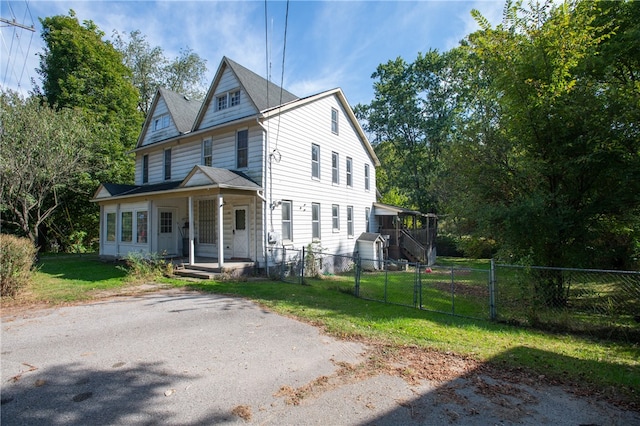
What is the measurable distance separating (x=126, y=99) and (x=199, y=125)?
42.9 ft

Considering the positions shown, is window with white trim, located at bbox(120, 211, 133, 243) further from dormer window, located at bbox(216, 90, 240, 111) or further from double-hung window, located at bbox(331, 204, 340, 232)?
double-hung window, located at bbox(331, 204, 340, 232)

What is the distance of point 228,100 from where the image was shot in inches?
571

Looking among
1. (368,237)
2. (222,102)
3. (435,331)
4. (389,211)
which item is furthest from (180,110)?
(435,331)

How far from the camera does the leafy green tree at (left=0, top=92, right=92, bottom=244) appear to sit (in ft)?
45.3

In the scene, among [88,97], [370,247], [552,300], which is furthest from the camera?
[88,97]

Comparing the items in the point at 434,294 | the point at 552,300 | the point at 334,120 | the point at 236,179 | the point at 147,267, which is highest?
the point at 334,120

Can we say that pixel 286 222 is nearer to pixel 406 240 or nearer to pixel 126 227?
pixel 126 227

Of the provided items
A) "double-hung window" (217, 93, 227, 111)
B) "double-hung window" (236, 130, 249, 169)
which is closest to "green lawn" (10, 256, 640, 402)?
"double-hung window" (236, 130, 249, 169)

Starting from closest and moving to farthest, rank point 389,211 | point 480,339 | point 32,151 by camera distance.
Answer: point 480,339 → point 32,151 → point 389,211

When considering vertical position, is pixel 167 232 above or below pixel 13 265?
above

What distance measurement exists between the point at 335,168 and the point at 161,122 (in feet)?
31.4

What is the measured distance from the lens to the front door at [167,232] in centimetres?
1428

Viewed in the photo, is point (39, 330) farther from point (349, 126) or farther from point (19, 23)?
point (349, 126)

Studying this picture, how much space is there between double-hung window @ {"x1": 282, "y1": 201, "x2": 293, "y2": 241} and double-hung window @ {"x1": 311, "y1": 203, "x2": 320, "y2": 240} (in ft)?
5.29
